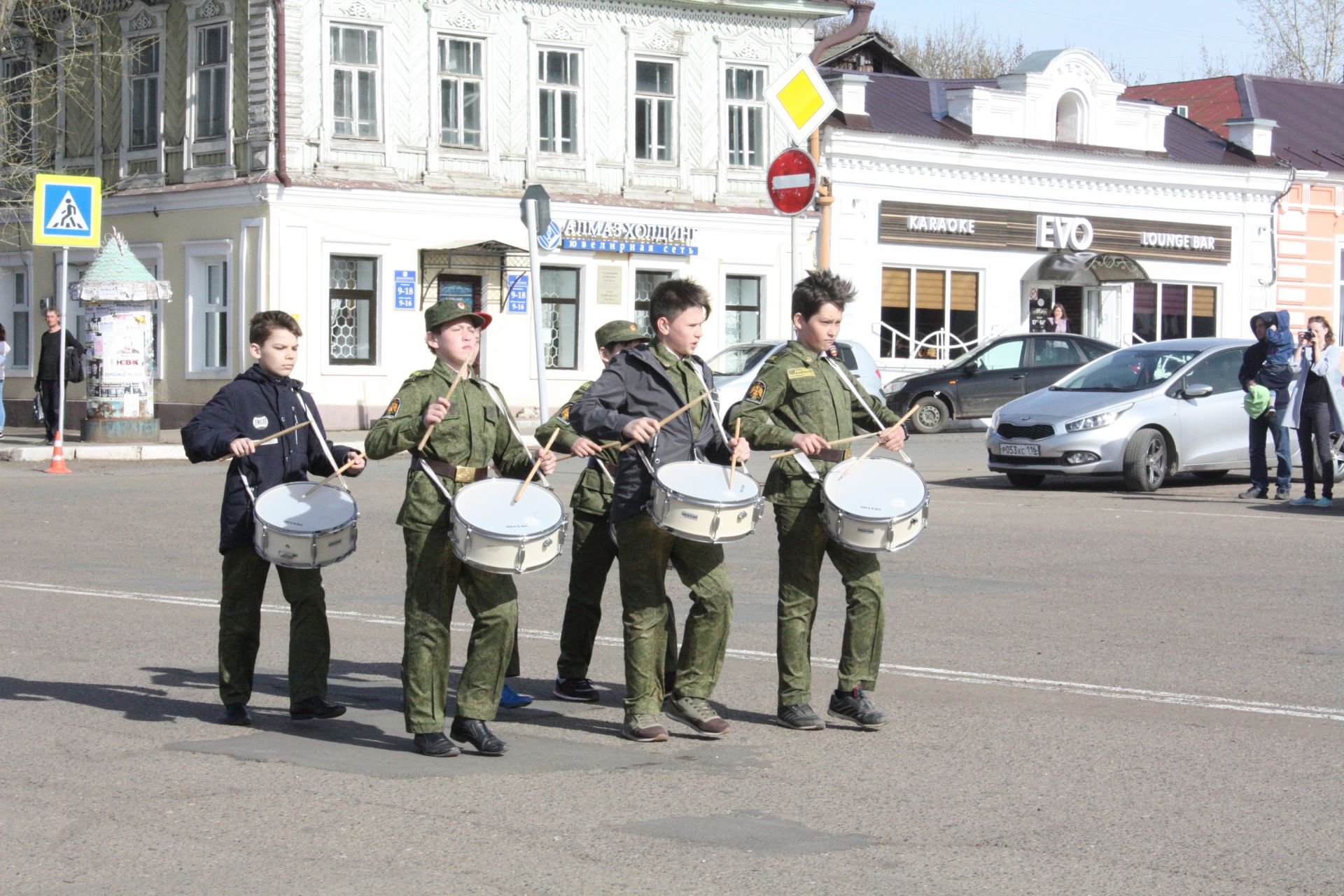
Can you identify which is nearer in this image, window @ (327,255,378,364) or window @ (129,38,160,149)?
window @ (327,255,378,364)

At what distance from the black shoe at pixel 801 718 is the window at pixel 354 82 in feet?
85.0

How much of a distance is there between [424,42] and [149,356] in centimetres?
865

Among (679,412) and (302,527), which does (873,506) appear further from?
(302,527)

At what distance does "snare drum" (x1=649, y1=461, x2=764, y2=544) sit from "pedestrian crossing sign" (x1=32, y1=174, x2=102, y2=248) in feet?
58.0

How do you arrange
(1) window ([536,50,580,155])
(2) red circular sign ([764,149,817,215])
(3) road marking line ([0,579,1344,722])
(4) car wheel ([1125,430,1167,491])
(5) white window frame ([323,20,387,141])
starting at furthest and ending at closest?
(1) window ([536,50,580,155]) → (5) white window frame ([323,20,387,141]) → (2) red circular sign ([764,149,817,215]) → (4) car wheel ([1125,430,1167,491]) → (3) road marking line ([0,579,1344,722])

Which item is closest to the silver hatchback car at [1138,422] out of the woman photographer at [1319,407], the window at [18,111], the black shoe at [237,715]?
the woman photographer at [1319,407]

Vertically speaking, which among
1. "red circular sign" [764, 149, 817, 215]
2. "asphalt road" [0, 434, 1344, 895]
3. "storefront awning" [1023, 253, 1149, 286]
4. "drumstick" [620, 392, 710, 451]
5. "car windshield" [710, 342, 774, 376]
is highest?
"storefront awning" [1023, 253, 1149, 286]

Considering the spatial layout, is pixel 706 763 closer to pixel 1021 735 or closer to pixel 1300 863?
pixel 1021 735

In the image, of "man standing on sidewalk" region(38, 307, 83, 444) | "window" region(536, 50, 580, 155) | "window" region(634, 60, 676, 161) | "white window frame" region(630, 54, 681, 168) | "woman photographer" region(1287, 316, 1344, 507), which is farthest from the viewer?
"window" region(634, 60, 676, 161)

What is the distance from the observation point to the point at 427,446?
7.02 m

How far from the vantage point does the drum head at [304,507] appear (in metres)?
7.27

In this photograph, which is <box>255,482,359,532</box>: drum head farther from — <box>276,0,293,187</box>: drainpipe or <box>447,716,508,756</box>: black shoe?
<box>276,0,293,187</box>: drainpipe

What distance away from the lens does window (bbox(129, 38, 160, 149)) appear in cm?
3384

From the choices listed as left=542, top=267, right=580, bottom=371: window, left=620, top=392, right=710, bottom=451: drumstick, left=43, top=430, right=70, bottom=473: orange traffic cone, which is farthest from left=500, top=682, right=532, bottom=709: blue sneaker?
left=542, top=267, right=580, bottom=371: window
